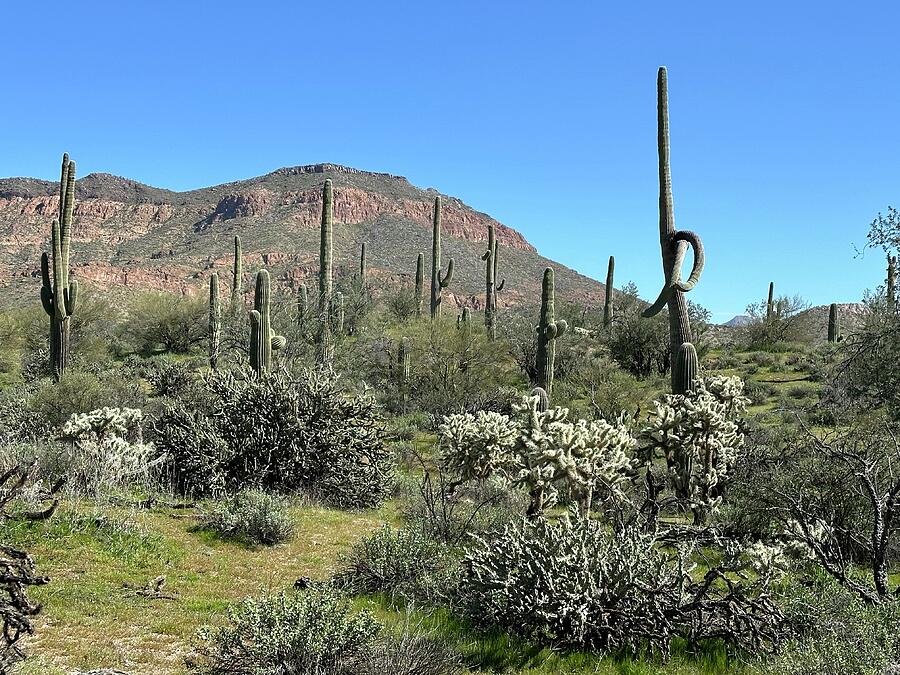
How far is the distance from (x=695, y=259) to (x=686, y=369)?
2227 mm

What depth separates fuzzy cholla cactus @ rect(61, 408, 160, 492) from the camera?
898 centimetres

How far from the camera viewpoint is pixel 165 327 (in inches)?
1233

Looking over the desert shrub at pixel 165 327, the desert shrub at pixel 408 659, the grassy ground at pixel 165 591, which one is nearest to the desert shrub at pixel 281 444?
the grassy ground at pixel 165 591

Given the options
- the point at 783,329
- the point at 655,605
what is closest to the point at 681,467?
the point at 655,605

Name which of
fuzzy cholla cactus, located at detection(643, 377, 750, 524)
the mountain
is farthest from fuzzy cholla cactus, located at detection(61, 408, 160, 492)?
the mountain

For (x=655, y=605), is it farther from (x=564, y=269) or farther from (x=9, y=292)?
(x=564, y=269)

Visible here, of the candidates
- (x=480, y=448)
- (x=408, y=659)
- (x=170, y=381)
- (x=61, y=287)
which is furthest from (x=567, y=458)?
(x=61, y=287)

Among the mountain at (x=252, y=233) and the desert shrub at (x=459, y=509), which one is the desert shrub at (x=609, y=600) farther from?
the mountain at (x=252, y=233)

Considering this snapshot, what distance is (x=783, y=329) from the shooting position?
33.0 metres

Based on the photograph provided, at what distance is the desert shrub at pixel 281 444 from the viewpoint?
1025 centimetres

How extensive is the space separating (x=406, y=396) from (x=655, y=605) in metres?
15.4

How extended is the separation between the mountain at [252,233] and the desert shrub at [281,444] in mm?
56017

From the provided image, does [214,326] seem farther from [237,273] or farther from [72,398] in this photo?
[72,398]

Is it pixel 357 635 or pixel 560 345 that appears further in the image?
pixel 560 345
